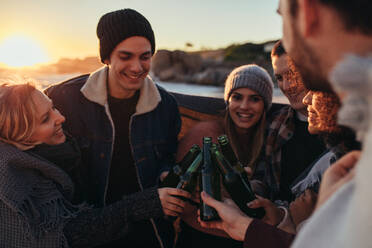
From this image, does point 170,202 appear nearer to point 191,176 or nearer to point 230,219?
point 191,176

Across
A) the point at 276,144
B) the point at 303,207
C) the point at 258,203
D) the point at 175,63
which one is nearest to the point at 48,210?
the point at 258,203

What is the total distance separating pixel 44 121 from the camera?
1.49 m

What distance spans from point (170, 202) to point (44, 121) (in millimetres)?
779

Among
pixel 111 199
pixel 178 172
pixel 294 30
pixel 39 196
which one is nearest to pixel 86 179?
pixel 111 199

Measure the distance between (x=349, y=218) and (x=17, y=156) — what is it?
1.34 meters

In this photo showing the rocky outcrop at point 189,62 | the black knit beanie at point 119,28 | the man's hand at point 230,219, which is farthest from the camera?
the rocky outcrop at point 189,62

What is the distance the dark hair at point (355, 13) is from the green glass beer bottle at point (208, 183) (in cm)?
86

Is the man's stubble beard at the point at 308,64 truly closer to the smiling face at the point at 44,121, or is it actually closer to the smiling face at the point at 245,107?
the smiling face at the point at 44,121

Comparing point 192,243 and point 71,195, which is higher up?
point 71,195

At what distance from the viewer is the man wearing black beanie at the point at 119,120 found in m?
2.02

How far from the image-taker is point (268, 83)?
2.28 meters

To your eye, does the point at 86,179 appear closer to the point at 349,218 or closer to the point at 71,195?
the point at 71,195

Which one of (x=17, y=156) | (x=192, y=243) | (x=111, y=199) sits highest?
Answer: (x=17, y=156)

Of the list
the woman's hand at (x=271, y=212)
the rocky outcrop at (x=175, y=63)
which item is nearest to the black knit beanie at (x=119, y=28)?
the woman's hand at (x=271, y=212)
